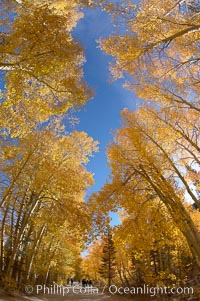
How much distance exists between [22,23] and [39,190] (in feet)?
20.6

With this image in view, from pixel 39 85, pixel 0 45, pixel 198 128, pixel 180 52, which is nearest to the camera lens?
pixel 0 45

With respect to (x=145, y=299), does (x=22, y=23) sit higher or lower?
higher

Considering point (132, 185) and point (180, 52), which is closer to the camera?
point (180, 52)

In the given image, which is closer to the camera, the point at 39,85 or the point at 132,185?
the point at 39,85

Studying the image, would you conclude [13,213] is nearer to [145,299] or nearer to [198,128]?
[145,299]

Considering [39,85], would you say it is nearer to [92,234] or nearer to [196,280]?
[92,234]

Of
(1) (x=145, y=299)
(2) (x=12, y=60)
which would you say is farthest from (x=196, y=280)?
(2) (x=12, y=60)

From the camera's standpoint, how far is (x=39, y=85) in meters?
5.66

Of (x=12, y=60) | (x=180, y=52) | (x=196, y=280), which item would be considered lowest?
(x=196, y=280)

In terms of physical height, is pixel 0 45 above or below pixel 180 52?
below

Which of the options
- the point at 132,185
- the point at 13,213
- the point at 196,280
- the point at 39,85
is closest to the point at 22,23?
the point at 39,85

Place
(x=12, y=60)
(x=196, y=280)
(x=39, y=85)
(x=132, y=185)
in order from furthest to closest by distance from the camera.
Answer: (x=196, y=280) < (x=132, y=185) < (x=39, y=85) < (x=12, y=60)

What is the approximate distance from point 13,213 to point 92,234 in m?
4.95

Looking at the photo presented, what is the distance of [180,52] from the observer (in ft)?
22.4
